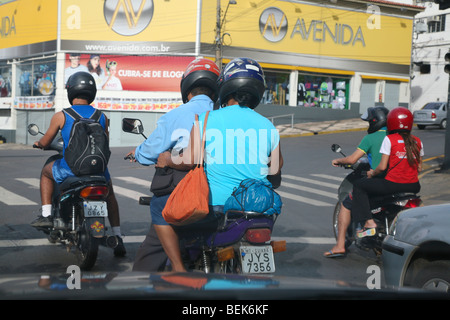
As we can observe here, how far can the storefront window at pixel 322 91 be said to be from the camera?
38625 millimetres

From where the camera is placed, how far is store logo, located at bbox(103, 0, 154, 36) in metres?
34.3

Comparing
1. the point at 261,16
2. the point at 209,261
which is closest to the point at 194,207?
the point at 209,261

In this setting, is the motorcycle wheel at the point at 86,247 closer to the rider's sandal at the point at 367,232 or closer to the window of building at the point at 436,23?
the rider's sandal at the point at 367,232

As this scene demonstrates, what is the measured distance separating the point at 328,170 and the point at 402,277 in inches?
501

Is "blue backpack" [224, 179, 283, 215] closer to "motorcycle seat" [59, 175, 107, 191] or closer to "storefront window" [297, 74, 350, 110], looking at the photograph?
"motorcycle seat" [59, 175, 107, 191]

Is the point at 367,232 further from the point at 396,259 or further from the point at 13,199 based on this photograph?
the point at 13,199

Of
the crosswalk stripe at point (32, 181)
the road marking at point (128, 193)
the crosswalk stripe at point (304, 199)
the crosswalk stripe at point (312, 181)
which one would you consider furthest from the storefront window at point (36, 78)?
the crosswalk stripe at point (304, 199)

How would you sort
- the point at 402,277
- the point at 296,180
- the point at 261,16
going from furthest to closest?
the point at 261,16 → the point at 296,180 → the point at 402,277

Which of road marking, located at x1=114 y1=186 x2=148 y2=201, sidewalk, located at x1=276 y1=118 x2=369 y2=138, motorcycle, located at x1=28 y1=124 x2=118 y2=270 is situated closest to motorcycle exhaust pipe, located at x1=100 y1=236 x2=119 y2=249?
motorcycle, located at x1=28 y1=124 x2=118 y2=270

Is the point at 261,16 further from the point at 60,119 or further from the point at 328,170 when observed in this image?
the point at 60,119

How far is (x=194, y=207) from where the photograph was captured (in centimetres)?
374

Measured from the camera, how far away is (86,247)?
227 inches

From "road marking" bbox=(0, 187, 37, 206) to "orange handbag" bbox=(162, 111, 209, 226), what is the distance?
6697 millimetres

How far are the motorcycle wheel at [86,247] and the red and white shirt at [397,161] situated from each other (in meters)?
3.22
